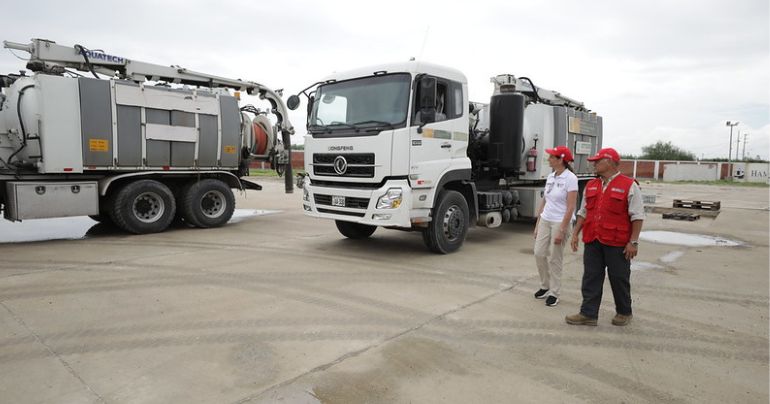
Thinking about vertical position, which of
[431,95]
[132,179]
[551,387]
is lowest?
[551,387]

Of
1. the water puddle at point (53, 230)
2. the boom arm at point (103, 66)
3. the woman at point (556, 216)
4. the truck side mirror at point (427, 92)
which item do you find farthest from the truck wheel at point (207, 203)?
the woman at point (556, 216)

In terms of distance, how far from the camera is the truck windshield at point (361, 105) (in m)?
6.51

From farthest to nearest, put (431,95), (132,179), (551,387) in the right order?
(132,179) < (431,95) < (551,387)

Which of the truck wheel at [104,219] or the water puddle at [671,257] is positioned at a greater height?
the truck wheel at [104,219]

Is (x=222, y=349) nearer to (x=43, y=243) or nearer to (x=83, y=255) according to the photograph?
(x=83, y=255)

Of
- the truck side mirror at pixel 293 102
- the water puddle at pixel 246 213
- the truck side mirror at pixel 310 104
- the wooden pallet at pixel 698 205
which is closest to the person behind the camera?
the truck side mirror at pixel 310 104

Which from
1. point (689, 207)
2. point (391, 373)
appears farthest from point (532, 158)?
point (689, 207)

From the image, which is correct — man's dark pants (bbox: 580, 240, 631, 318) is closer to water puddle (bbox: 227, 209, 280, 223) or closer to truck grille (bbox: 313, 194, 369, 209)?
truck grille (bbox: 313, 194, 369, 209)

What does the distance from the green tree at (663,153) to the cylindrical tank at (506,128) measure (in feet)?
221

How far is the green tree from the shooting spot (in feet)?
213

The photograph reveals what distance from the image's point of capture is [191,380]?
10.3 feet

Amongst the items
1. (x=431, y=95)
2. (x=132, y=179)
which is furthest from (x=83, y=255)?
(x=431, y=95)

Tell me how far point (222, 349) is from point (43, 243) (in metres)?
6.04

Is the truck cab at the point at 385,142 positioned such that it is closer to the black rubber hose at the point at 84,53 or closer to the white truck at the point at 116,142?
the white truck at the point at 116,142
